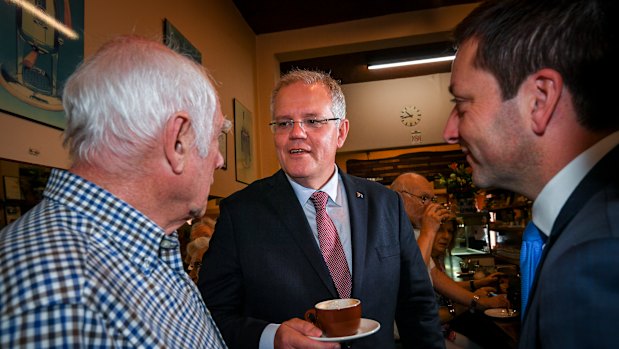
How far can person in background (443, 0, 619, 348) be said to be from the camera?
69 centimetres

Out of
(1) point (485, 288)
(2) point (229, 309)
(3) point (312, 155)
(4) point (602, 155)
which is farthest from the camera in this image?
(1) point (485, 288)

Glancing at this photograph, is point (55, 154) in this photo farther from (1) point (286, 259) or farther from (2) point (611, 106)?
(2) point (611, 106)

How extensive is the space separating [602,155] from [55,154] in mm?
1957

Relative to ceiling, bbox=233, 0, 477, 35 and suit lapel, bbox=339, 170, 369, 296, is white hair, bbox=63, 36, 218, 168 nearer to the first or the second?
suit lapel, bbox=339, 170, 369, 296

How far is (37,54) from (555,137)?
1819 millimetres

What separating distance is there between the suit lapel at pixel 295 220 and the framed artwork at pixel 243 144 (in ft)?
7.61

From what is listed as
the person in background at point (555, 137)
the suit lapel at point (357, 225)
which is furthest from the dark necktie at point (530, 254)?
the suit lapel at point (357, 225)

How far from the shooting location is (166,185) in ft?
3.18

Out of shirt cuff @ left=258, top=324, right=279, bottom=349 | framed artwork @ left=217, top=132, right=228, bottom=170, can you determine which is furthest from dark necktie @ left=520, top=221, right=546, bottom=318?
framed artwork @ left=217, top=132, right=228, bottom=170

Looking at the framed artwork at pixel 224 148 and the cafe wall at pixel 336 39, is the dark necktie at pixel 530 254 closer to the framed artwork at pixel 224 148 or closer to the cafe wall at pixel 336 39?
the framed artwork at pixel 224 148

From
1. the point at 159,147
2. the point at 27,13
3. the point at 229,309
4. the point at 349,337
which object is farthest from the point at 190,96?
the point at 27,13

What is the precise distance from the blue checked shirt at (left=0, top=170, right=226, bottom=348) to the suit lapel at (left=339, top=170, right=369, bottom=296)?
0.73 metres

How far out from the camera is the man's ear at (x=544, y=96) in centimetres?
92

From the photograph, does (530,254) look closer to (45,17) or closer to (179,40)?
(45,17)
